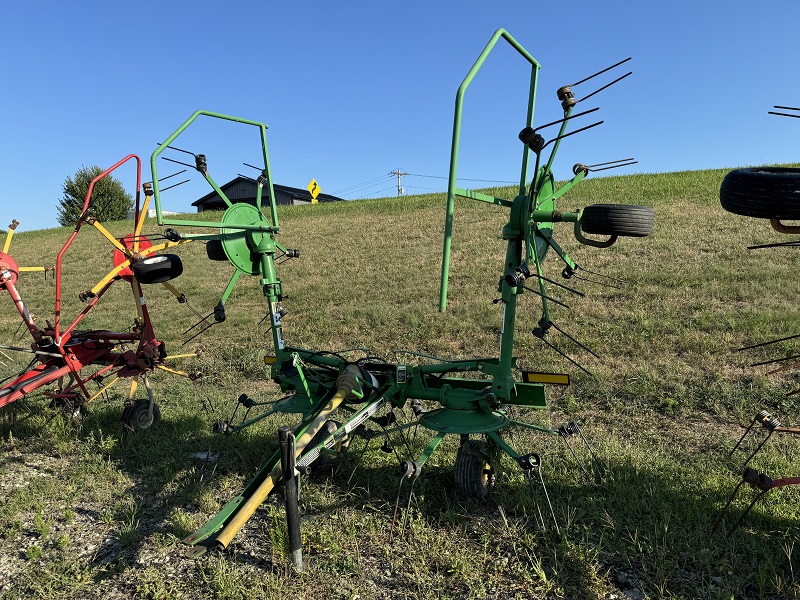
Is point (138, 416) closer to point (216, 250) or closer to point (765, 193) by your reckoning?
point (216, 250)

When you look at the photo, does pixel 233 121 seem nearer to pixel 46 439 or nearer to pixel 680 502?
pixel 46 439

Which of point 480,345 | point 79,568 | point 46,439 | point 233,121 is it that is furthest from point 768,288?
point 46,439

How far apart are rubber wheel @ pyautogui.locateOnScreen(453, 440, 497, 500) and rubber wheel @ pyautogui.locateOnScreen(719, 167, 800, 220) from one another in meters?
2.39

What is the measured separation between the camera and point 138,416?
593cm

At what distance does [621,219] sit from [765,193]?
779 millimetres

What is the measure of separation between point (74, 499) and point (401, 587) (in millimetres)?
3081

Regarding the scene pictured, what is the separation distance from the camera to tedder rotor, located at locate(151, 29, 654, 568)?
3.34m

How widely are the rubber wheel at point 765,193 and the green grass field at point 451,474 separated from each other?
6.86 feet

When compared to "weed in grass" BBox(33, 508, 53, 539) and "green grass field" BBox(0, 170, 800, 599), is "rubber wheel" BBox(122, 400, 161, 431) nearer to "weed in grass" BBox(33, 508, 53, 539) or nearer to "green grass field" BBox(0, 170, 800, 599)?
"green grass field" BBox(0, 170, 800, 599)

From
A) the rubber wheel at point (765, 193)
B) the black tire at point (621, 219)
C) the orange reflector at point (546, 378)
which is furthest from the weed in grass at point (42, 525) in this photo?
the rubber wheel at point (765, 193)

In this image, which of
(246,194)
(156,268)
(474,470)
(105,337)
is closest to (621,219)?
(474,470)

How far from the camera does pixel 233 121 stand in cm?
521

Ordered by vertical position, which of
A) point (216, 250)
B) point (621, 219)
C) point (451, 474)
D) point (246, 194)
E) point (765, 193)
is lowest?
point (451, 474)

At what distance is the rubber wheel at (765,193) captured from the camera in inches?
108
